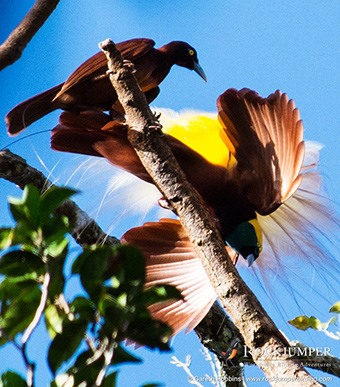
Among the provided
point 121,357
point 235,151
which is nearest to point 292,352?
point 235,151

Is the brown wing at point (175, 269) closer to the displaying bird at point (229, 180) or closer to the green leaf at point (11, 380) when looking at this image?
the displaying bird at point (229, 180)

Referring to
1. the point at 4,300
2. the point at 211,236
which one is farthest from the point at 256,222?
the point at 4,300

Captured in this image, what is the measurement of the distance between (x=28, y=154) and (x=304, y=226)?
2.73 feet

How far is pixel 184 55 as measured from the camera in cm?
199

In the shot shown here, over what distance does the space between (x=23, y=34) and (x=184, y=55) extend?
82 centimetres

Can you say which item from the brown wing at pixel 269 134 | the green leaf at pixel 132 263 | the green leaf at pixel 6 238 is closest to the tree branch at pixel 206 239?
the brown wing at pixel 269 134

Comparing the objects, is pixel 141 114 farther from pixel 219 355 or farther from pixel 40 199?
pixel 219 355

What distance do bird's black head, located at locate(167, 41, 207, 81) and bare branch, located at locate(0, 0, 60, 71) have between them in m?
0.66

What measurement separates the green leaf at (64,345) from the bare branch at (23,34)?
29.2 inches

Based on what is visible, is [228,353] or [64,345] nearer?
[64,345]

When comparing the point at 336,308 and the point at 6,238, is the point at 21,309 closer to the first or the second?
the point at 6,238

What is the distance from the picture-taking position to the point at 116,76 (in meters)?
1.17

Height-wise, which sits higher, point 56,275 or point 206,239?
point 56,275

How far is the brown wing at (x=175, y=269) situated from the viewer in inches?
56.7
